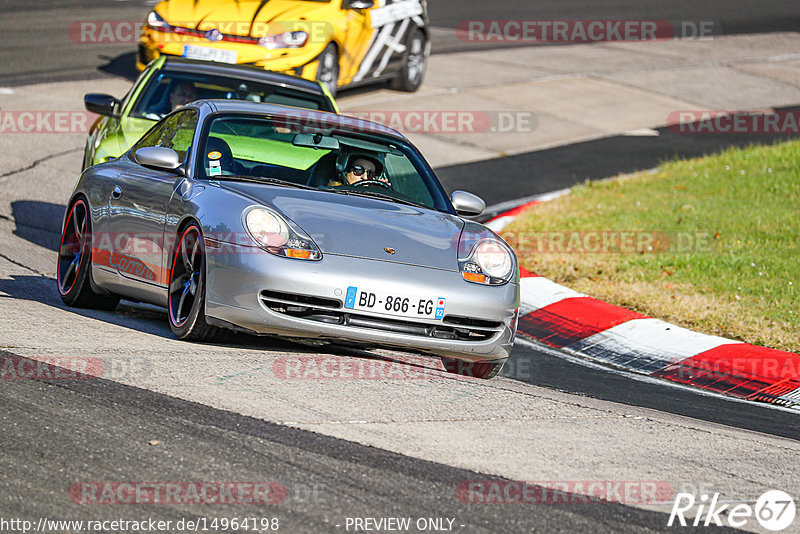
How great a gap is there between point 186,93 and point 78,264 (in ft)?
10.3

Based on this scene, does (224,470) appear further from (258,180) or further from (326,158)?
(326,158)

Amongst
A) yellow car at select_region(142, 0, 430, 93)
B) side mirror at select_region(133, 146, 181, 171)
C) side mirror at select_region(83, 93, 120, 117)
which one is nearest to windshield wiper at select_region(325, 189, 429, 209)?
side mirror at select_region(133, 146, 181, 171)

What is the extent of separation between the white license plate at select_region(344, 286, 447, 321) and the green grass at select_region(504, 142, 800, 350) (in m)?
3.25

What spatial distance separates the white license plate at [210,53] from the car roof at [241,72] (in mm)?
3854

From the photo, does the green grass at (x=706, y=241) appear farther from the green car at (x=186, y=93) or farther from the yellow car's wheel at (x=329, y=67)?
the yellow car's wheel at (x=329, y=67)

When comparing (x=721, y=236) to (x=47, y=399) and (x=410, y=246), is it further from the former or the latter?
(x=47, y=399)

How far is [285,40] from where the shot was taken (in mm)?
15055

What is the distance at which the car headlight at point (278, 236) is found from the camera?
19.8 ft

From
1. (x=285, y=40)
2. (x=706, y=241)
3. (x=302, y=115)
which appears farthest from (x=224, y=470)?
(x=285, y=40)

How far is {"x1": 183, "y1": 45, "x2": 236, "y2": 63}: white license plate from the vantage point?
47.4ft

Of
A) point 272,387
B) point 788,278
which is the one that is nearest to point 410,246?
point 272,387

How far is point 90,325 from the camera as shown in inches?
262

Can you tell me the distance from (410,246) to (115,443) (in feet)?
7.34

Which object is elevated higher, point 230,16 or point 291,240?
point 230,16
